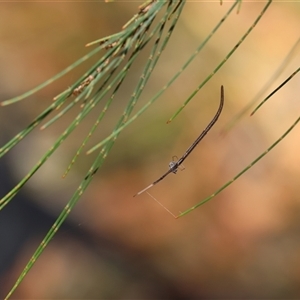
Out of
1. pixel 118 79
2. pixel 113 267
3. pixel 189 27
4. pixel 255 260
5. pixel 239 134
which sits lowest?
pixel 118 79

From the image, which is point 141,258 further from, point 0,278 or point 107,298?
point 0,278

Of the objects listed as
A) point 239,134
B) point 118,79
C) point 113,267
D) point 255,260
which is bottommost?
point 118,79

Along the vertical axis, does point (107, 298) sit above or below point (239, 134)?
below

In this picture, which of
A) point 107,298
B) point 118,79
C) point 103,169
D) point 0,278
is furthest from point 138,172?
point 118,79

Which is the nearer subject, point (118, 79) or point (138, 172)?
point (118, 79)

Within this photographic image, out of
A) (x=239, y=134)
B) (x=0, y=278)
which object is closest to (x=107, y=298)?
(x=0, y=278)

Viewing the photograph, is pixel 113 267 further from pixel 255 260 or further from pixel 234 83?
pixel 234 83
